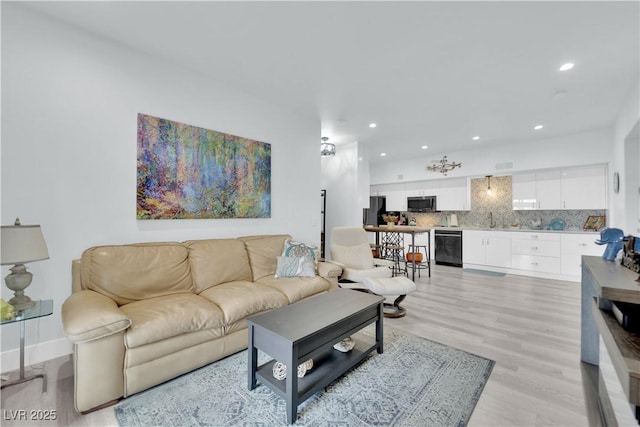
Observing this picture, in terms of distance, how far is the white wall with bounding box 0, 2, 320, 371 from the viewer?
211cm

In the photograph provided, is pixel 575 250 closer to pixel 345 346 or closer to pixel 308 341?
pixel 345 346

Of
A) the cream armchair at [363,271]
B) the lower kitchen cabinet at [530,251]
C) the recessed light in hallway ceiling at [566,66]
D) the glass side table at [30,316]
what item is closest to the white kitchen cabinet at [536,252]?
the lower kitchen cabinet at [530,251]

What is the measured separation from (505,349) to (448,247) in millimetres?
4171

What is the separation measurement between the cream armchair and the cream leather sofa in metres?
0.40

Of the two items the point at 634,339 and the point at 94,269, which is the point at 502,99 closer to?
the point at 634,339

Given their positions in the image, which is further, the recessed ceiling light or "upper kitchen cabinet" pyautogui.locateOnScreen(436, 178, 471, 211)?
"upper kitchen cabinet" pyautogui.locateOnScreen(436, 178, 471, 211)

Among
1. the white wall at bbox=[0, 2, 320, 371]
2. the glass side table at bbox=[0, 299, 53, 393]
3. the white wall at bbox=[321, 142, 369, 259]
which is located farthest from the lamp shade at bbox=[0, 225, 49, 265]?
the white wall at bbox=[321, 142, 369, 259]

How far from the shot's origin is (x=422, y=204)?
7.00 metres

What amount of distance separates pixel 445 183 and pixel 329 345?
19.6 ft

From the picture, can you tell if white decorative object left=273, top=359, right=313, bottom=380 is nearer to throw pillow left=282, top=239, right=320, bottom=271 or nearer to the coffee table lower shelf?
the coffee table lower shelf

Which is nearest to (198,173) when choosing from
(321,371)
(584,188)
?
(321,371)

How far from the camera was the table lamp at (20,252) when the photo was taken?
1726 millimetres

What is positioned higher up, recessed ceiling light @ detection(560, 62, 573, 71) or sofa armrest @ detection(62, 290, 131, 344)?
recessed ceiling light @ detection(560, 62, 573, 71)

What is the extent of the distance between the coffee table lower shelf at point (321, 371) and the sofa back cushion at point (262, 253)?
127 centimetres
